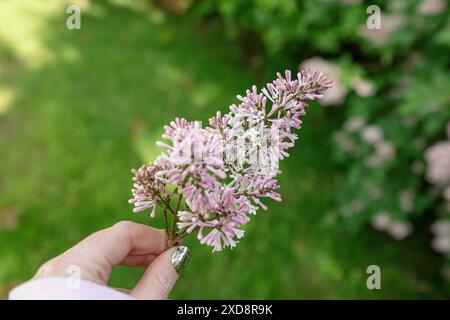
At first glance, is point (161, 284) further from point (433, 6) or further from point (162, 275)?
point (433, 6)

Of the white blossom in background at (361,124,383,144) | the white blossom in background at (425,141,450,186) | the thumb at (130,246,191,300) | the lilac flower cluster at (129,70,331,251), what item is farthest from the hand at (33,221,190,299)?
the white blossom in background at (361,124,383,144)

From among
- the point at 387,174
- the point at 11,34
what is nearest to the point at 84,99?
the point at 11,34

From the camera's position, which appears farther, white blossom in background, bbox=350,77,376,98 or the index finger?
white blossom in background, bbox=350,77,376,98

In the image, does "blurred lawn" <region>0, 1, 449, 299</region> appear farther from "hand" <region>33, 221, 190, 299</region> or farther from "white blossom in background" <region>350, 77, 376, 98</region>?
"hand" <region>33, 221, 190, 299</region>

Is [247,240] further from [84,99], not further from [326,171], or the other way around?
[84,99]

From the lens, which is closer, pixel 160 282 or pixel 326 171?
pixel 160 282
